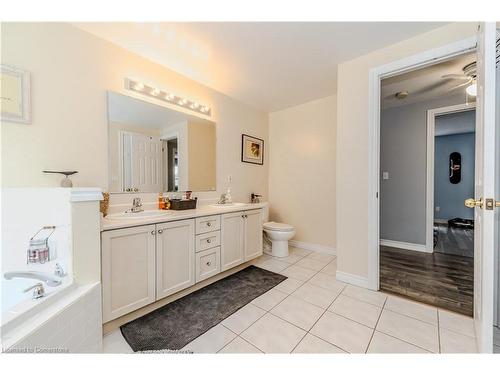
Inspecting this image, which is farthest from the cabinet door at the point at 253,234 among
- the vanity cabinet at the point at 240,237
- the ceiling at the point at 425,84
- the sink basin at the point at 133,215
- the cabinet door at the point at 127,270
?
the ceiling at the point at 425,84

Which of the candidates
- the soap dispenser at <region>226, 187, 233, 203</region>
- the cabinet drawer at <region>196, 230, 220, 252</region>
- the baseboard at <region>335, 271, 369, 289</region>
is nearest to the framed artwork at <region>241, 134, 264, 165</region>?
the soap dispenser at <region>226, 187, 233, 203</region>

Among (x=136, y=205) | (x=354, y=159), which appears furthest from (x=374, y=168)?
(x=136, y=205)

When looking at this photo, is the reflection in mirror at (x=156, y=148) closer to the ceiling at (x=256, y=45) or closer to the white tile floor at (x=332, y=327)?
the ceiling at (x=256, y=45)

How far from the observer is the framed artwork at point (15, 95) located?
1270 mm

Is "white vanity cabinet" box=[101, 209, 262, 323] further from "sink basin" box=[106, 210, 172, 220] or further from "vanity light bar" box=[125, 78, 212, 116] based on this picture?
"vanity light bar" box=[125, 78, 212, 116]

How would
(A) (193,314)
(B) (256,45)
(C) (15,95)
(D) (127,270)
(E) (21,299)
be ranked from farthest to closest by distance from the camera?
1. (B) (256,45)
2. (A) (193,314)
3. (D) (127,270)
4. (C) (15,95)
5. (E) (21,299)

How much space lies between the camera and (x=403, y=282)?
2.11 meters

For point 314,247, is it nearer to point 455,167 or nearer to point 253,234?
point 253,234

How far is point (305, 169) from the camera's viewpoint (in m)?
3.21

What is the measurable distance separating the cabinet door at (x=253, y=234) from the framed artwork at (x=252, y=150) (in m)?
0.98

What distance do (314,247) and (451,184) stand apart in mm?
4693

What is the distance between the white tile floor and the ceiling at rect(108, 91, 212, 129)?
1.75 meters
